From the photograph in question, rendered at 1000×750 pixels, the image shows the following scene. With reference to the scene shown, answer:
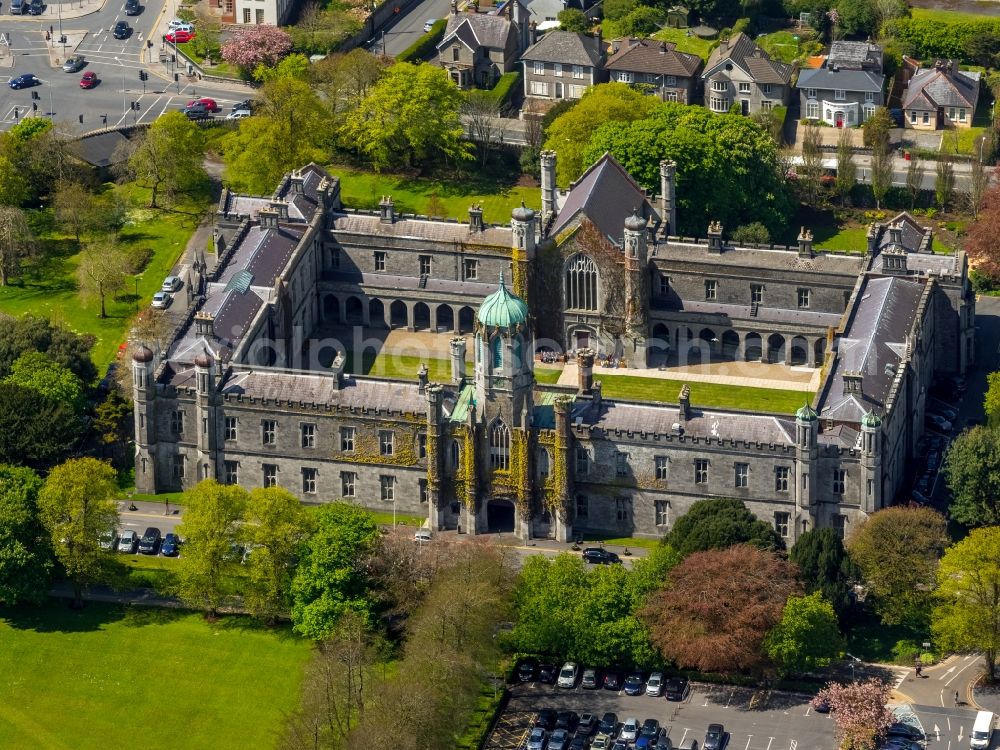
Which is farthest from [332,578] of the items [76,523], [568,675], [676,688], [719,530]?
[719,530]

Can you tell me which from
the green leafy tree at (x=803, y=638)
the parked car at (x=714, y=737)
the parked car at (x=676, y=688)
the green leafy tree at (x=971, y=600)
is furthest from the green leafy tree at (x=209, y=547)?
the green leafy tree at (x=971, y=600)

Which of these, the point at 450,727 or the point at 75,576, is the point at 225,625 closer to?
the point at 75,576

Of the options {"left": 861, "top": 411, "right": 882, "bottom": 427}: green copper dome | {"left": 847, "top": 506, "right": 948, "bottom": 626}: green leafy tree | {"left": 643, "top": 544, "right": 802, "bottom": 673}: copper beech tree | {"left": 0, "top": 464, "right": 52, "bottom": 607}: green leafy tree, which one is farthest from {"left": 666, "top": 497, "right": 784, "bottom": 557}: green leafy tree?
{"left": 0, "top": 464, "right": 52, "bottom": 607}: green leafy tree

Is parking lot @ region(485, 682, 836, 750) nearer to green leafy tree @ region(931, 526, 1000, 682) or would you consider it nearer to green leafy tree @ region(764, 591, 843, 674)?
green leafy tree @ region(764, 591, 843, 674)

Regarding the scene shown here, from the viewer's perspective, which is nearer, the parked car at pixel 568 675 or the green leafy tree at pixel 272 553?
the parked car at pixel 568 675

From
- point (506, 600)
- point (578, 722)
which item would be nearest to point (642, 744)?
point (578, 722)

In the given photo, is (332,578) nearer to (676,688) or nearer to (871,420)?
(676,688)

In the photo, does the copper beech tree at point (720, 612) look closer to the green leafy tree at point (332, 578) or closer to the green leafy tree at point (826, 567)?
the green leafy tree at point (826, 567)
